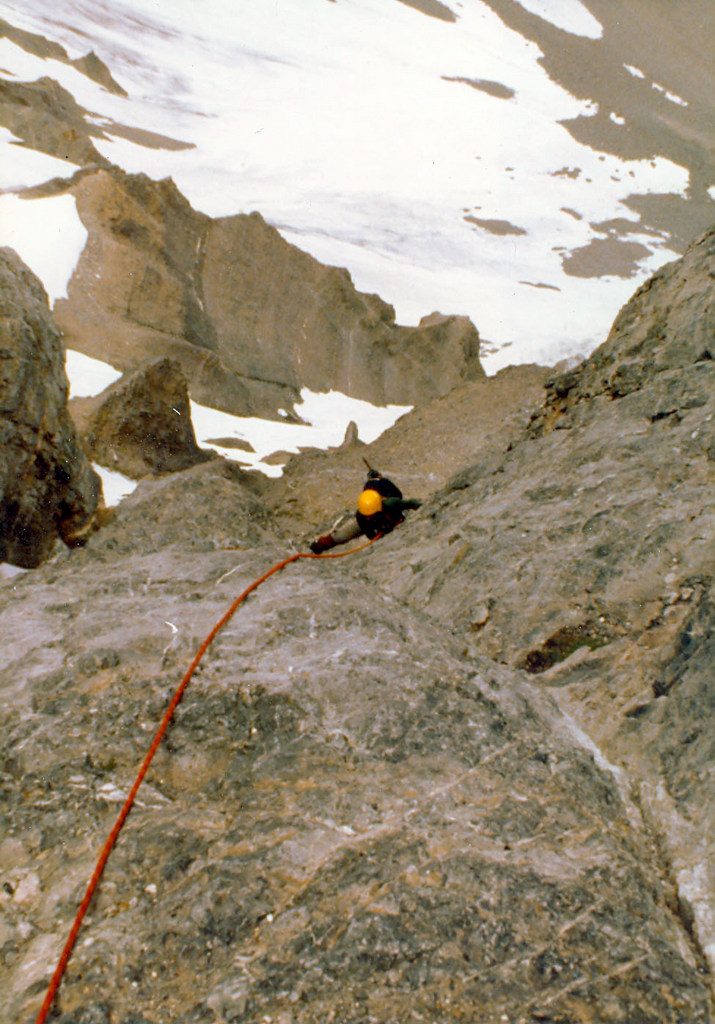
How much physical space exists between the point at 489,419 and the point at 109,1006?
2250 centimetres

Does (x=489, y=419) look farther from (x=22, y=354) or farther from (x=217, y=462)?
(x=22, y=354)

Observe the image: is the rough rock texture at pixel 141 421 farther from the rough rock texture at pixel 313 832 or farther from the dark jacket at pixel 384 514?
the rough rock texture at pixel 313 832

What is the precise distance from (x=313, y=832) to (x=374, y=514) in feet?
23.5

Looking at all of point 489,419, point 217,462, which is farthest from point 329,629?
point 489,419

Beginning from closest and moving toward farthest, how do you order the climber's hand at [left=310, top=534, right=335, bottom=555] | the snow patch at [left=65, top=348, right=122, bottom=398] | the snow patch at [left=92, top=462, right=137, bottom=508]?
1. the climber's hand at [left=310, top=534, right=335, bottom=555]
2. the snow patch at [left=92, top=462, right=137, bottom=508]
3. the snow patch at [left=65, top=348, right=122, bottom=398]

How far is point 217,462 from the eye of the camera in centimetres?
2000

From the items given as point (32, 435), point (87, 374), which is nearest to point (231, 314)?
point (87, 374)

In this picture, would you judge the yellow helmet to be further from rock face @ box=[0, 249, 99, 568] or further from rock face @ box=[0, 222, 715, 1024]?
rock face @ box=[0, 249, 99, 568]

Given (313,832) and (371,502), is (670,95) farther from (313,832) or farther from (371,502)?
(313,832)

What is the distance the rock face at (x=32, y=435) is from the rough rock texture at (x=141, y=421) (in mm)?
9190

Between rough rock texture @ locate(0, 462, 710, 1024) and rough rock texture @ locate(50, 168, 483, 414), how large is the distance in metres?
24.6

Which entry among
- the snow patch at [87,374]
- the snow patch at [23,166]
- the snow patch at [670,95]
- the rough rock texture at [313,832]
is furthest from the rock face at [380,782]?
the snow patch at [670,95]

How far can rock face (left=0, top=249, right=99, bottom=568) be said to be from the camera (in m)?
9.91

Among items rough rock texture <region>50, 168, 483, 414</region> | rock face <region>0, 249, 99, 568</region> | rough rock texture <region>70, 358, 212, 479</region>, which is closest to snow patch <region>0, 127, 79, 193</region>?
rough rock texture <region>50, 168, 483, 414</region>
